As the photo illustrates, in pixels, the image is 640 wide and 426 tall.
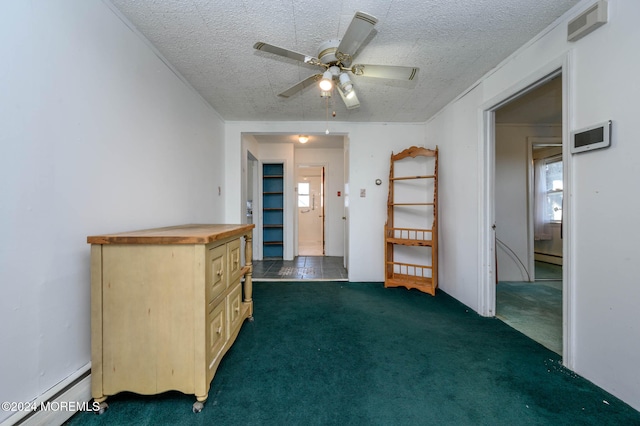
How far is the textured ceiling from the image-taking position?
1502 millimetres

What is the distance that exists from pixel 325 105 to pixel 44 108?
2368mm

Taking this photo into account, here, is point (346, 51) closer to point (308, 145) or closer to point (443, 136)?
point (443, 136)

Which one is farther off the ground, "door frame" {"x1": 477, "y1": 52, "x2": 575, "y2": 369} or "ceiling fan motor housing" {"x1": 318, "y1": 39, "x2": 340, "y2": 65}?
"ceiling fan motor housing" {"x1": 318, "y1": 39, "x2": 340, "y2": 65}

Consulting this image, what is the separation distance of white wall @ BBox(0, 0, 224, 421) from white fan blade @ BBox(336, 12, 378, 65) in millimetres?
1394

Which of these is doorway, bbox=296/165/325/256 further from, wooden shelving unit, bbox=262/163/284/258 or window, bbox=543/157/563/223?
window, bbox=543/157/563/223

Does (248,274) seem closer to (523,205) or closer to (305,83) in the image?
(305,83)

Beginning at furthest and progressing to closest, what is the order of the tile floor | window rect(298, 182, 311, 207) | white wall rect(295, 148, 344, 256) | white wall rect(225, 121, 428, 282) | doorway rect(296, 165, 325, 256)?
window rect(298, 182, 311, 207)
doorway rect(296, 165, 325, 256)
white wall rect(295, 148, 344, 256)
the tile floor
white wall rect(225, 121, 428, 282)

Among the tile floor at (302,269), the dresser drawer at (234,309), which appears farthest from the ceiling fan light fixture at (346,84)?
the tile floor at (302,269)

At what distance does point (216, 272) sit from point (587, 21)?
258 cm

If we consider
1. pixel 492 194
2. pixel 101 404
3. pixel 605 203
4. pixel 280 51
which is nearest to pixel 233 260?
pixel 101 404

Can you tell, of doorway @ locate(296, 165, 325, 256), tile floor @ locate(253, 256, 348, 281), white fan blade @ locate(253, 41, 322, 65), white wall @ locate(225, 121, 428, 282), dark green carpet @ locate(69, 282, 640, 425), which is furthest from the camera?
doorway @ locate(296, 165, 325, 256)

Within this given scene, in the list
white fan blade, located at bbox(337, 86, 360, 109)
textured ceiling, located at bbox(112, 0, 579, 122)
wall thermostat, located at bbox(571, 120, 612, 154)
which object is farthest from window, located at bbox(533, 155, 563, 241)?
white fan blade, located at bbox(337, 86, 360, 109)

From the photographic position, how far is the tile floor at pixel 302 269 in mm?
3748

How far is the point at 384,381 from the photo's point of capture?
150 centimetres
